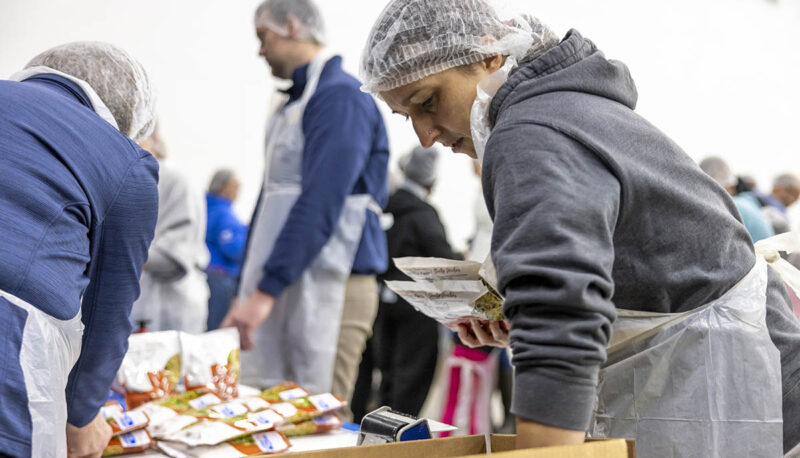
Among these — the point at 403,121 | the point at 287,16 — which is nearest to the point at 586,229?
the point at 287,16

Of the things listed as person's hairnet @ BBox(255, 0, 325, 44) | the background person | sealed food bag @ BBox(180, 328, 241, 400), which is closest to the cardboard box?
sealed food bag @ BBox(180, 328, 241, 400)

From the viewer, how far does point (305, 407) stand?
2.00 metres

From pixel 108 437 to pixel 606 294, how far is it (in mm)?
1076

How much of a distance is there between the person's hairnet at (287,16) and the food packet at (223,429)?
1.58m

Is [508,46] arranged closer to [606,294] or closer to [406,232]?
[606,294]

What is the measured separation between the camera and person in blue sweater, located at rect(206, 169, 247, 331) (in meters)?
5.45

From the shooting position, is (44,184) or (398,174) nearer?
(44,184)

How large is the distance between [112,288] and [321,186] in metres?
1.32

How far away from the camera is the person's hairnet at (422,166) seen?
4.81 metres

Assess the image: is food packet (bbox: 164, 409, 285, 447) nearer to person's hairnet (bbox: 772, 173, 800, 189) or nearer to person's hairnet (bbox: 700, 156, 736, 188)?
person's hairnet (bbox: 700, 156, 736, 188)

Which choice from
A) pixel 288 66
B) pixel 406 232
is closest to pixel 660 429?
pixel 288 66

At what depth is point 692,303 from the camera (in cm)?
127

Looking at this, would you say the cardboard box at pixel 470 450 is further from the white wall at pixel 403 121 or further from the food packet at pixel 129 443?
the white wall at pixel 403 121

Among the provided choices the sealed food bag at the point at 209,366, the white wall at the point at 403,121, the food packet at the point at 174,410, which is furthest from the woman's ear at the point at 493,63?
the white wall at the point at 403,121
